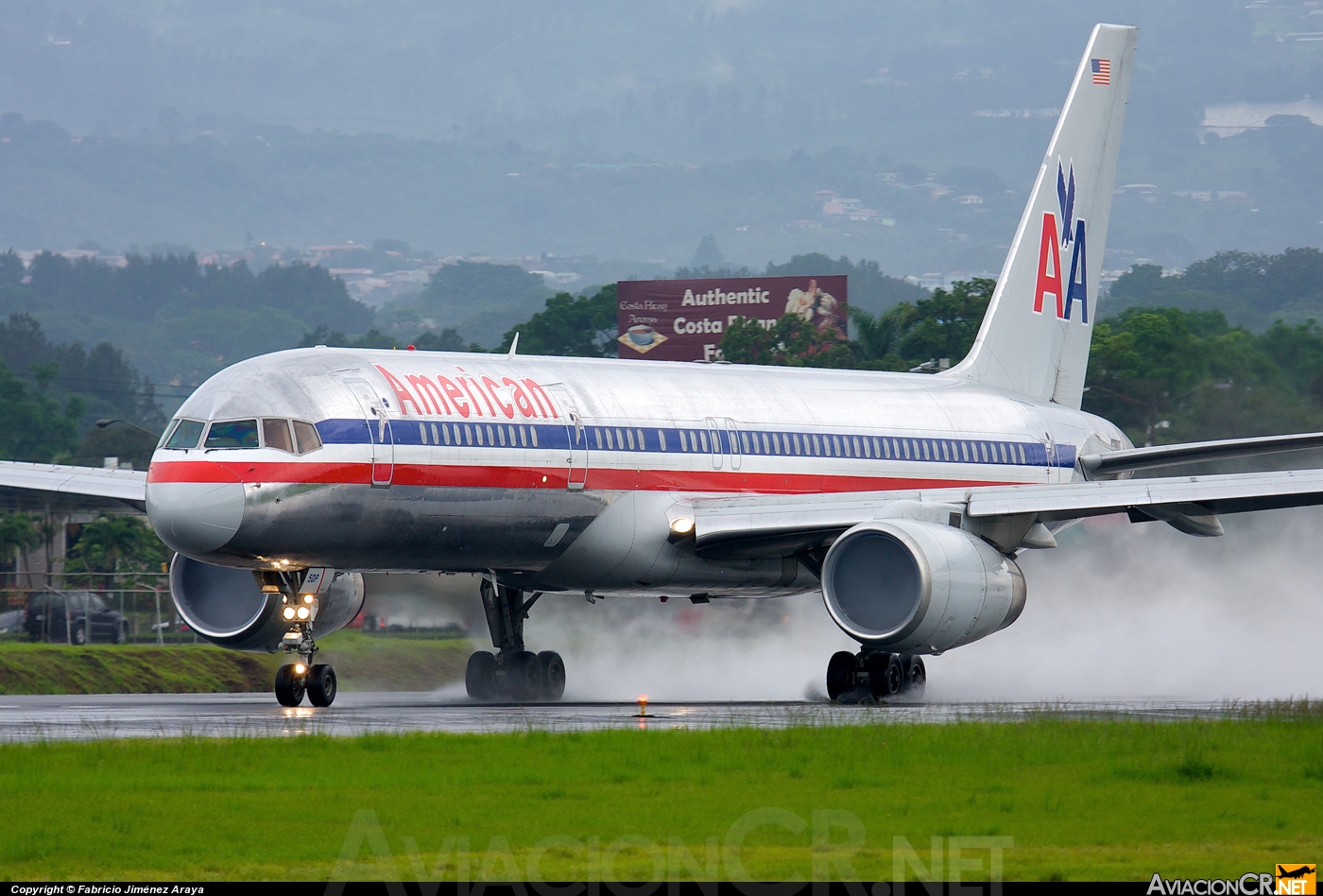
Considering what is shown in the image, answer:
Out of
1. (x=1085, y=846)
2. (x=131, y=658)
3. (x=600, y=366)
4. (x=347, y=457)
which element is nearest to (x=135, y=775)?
(x=1085, y=846)

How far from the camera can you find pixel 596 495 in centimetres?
2605

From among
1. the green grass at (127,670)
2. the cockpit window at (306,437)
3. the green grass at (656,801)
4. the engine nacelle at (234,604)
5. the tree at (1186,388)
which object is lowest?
the green grass at (127,670)

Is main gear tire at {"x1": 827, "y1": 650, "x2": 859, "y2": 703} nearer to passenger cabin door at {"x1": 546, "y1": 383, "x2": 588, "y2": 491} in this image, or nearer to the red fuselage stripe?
the red fuselage stripe

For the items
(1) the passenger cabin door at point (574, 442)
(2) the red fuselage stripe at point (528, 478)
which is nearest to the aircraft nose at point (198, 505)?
(2) the red fuselage stripe at point (528, 478)

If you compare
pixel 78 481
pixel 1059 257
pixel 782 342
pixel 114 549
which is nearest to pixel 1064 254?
pixel 1059 257

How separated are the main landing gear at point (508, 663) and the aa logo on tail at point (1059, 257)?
1249 centimetres

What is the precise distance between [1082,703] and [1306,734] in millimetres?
8308

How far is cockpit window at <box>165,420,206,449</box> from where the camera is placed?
74.8 feet

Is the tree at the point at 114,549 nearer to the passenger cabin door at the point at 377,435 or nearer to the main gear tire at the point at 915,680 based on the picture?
the main gear tire at the point at 915,680

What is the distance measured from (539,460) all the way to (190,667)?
15.4 m

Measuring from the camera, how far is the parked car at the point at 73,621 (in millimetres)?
44062

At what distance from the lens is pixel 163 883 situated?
10227mm

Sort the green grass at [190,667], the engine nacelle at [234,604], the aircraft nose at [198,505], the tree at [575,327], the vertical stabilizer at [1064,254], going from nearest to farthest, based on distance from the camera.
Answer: the aircraft nose at [198,505], the engine nacelle at [234,604], the vertical stabilizer at [1064,254], the green grass at [190,667], the tree at [575,327]

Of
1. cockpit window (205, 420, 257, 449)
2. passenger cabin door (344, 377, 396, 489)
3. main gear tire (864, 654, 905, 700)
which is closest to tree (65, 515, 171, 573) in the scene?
main gear tire (864, 654, 905, 700)
